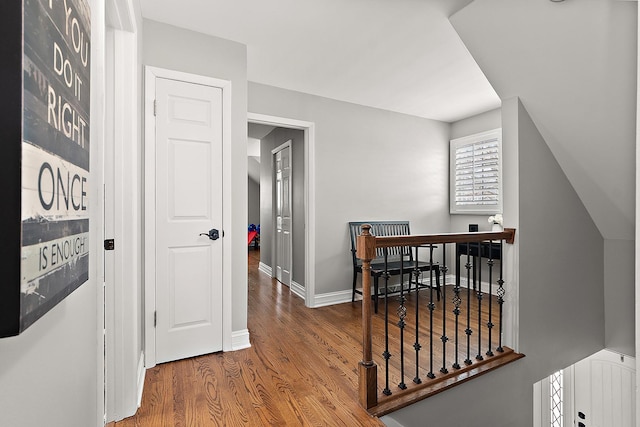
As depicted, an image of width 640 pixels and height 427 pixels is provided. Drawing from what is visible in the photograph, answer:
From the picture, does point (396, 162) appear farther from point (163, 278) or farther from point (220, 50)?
point (163, 278)

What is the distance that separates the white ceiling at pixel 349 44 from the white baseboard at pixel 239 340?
240cm

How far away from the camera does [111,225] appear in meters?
1.75

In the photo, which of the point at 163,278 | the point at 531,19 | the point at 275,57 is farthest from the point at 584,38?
the point at 163,278

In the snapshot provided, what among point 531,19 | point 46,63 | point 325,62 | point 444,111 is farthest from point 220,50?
point 444,111

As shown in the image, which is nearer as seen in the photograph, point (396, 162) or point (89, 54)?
point (89, 54)

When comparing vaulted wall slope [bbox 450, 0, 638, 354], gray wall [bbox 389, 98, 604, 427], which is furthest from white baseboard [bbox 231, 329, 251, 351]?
vaulted wall slope [bbox 450, 0, 638, 354]

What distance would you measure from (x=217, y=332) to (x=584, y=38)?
317 centimetres

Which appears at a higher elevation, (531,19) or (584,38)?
(531,19)

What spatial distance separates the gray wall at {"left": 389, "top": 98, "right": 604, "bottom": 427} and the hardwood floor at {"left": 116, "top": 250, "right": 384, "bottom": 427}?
2.59 feet

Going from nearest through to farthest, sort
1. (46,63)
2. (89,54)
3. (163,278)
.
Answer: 1. (46,63)
2. (89,54)
3. (163,278)

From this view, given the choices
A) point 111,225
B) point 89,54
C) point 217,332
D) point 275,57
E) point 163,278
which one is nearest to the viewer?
point 89,54

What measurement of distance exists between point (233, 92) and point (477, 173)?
11.5 feet

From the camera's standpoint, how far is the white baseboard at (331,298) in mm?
3838

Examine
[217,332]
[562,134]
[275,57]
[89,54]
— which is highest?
[275,57]
